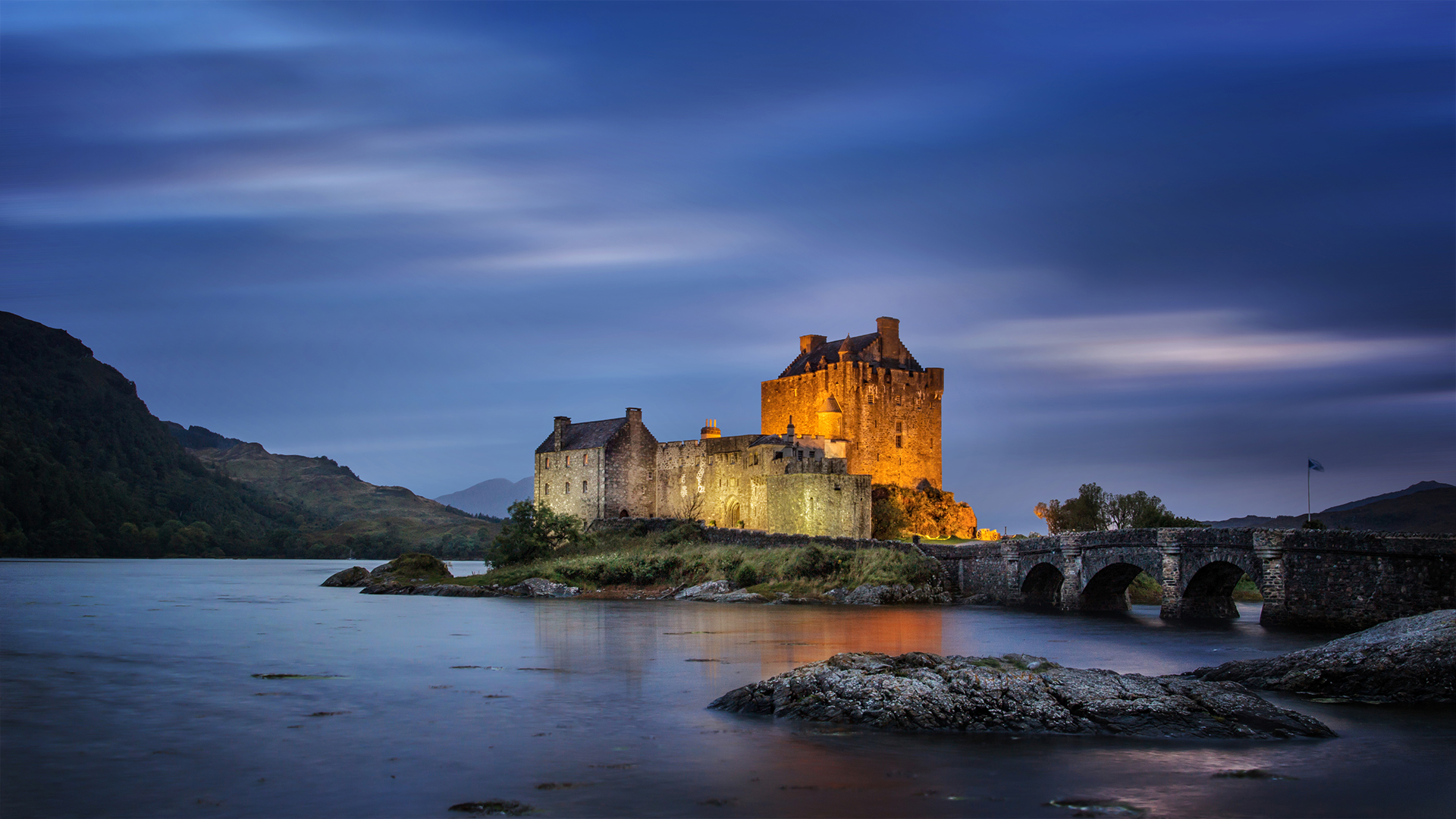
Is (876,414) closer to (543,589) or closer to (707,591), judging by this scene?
(707,591)

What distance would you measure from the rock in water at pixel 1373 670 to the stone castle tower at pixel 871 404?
5240 centimetres

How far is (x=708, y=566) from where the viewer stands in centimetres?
5206

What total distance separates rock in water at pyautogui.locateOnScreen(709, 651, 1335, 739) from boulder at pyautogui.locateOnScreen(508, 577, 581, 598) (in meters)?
37.7

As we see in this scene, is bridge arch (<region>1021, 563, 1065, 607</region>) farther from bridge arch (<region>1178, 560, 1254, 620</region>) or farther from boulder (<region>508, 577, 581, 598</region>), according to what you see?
boulder (<region>508, 577, 581, 598</region>)

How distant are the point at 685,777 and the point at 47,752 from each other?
27.3ft

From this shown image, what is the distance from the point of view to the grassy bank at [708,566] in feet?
152

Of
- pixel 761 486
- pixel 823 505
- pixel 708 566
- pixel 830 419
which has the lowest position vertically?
pixel 708 566

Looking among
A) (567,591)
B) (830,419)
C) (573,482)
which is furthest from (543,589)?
(830,419)

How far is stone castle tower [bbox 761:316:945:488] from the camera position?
73.6 m

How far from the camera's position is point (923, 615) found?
3772 centimetres

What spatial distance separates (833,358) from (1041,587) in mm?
36311

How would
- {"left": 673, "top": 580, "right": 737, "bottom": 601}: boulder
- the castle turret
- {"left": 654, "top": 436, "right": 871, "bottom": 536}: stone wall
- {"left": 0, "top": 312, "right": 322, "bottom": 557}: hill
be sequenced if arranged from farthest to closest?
{"left": 0, "top": 312, "right": 322, "bottom": 557}: hill, the castle turret, {"left": 654, "top": 436, "right": 871, "bottom": 536}: stone wall, {"left": 673, "top": 580, "right": 737, "bottom": 601}: boulder

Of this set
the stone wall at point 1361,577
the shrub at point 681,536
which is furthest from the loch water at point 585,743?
the shrub at point 681,536

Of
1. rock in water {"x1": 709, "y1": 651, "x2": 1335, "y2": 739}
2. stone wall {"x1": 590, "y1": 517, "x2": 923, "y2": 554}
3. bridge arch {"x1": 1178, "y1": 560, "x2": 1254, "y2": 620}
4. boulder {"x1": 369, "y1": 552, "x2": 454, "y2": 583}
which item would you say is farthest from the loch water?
boulder {"x1": 369, "y1": 552, "x2": 454, "y2": 583}
